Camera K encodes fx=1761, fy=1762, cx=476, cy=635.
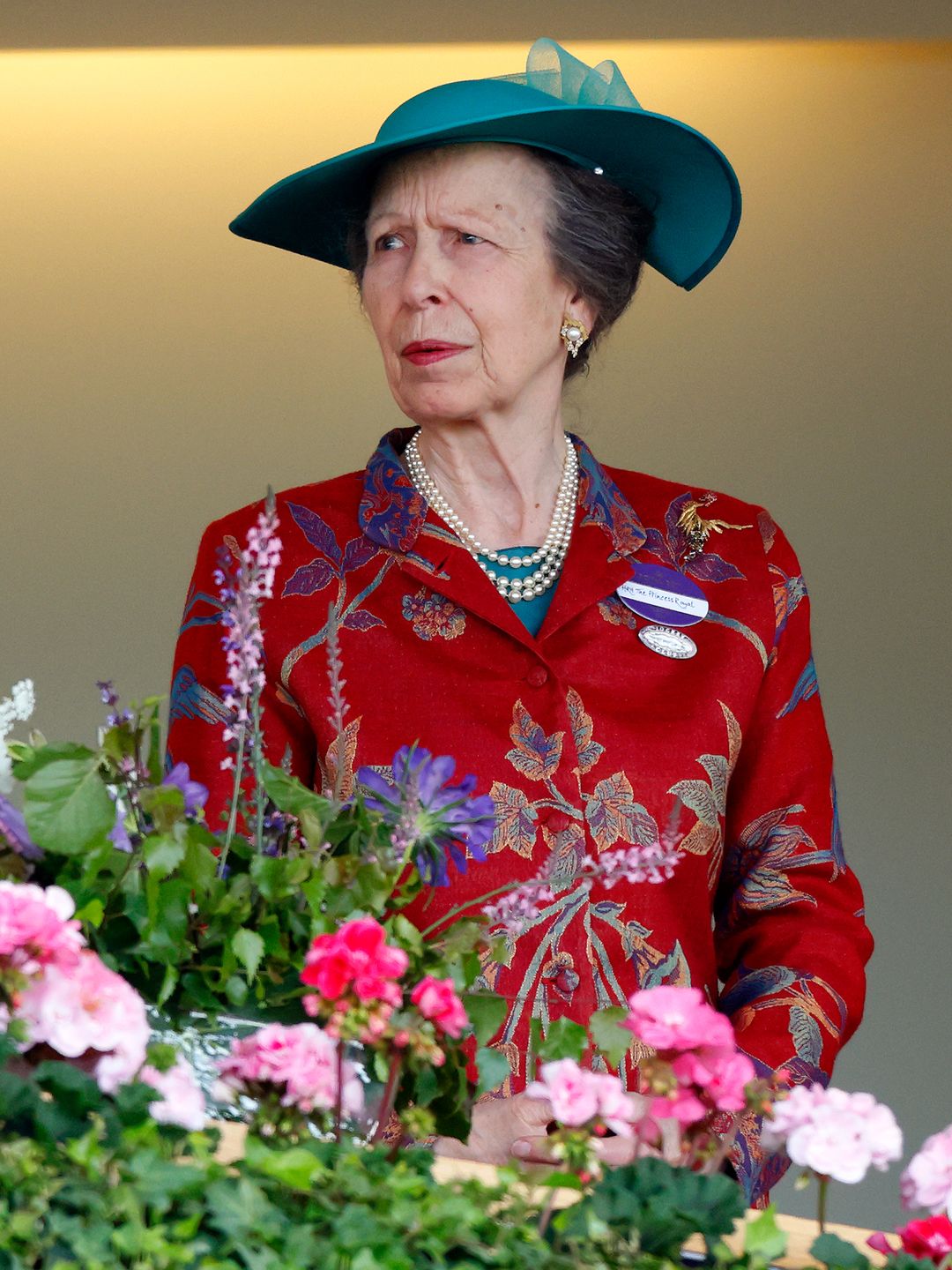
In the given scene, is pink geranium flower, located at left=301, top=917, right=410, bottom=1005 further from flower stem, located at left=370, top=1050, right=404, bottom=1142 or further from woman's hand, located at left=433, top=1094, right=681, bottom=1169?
woman's hand, located at left=433, top=1094, right=681, bottom=1169

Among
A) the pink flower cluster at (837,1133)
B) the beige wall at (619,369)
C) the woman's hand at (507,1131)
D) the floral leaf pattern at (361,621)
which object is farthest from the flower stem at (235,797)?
the beige wall at (619,369)

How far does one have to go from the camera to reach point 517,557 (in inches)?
83.4

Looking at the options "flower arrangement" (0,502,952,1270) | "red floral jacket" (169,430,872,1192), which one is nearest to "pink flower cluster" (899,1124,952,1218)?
"flower arrangement" (0,502,952,1270)

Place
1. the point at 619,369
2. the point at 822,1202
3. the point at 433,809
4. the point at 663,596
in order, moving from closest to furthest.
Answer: the point at 822,1202 → the point at 433,809 → the point at 663,596 → the point at 619,369

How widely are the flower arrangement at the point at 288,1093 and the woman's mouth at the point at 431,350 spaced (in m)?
1.03

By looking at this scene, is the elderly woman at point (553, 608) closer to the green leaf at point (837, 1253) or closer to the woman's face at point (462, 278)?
the woman's face at point (462, 278)

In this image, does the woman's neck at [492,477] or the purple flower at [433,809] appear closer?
the purple flower at [433,809]

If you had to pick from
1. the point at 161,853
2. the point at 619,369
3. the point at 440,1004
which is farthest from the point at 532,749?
the point at 619,369

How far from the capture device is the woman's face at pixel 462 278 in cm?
205

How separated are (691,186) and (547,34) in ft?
4.96

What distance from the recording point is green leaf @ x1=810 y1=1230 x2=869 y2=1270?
0.84 meters

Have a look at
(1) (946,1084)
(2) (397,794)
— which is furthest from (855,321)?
(2) (397,794)

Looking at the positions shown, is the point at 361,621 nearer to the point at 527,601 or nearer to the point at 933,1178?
the point at 527,601

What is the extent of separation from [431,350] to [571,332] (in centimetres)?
22
